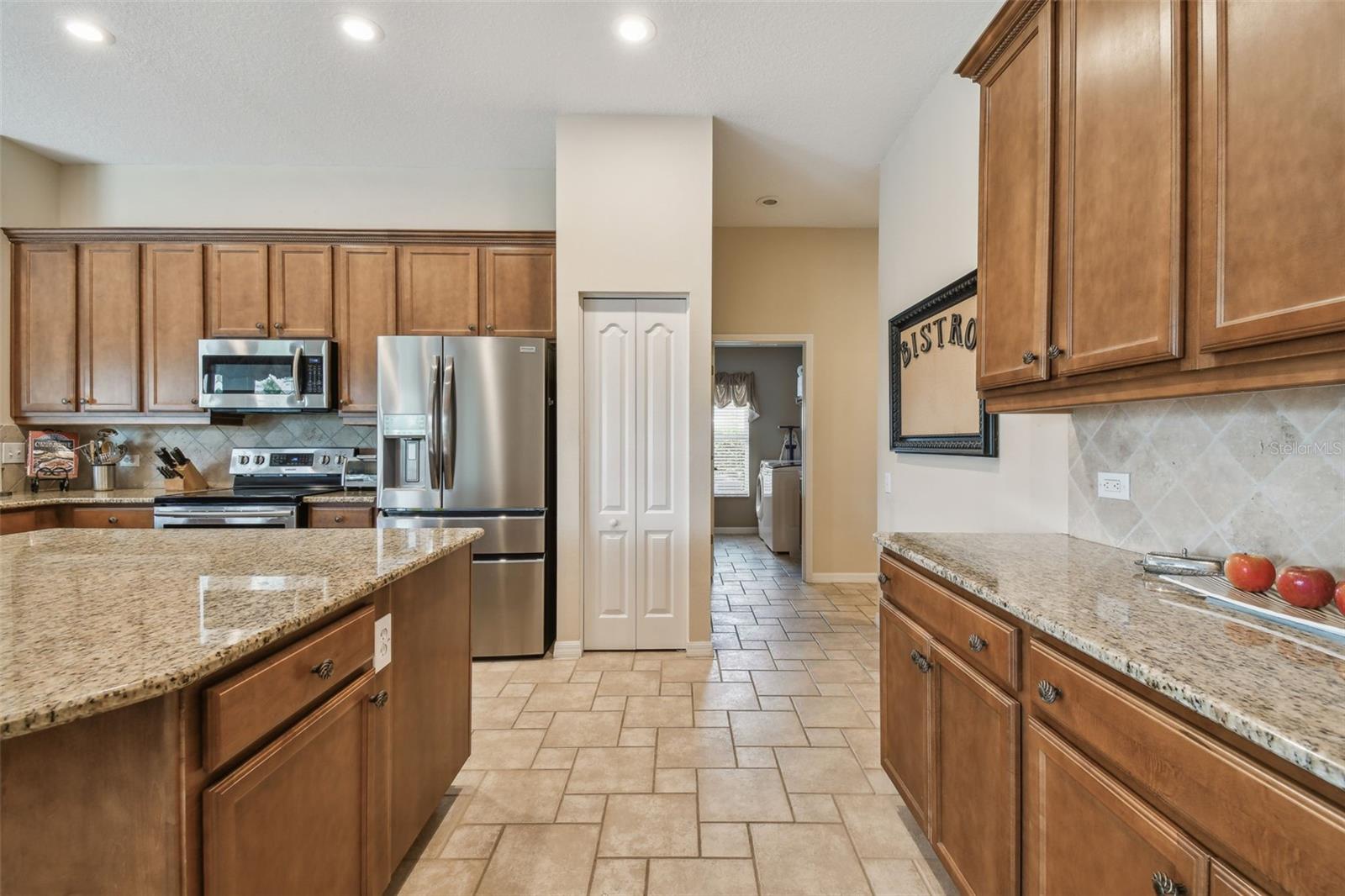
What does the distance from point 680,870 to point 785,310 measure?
161 inches

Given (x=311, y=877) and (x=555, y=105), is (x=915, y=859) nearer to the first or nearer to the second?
(x=311, y=877)

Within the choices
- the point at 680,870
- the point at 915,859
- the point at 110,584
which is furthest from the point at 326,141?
the point at 915,859

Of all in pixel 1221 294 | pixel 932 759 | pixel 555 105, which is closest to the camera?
pixel 1221 294

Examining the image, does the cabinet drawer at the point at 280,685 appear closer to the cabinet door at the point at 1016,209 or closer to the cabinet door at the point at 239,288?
the cabinet door at the point at 1016,209

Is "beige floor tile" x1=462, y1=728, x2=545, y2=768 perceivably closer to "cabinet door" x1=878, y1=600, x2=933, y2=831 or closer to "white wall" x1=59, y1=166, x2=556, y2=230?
"cabinet door" x1=878, y1=600, x2=933, y2=831

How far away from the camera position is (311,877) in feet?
3.50

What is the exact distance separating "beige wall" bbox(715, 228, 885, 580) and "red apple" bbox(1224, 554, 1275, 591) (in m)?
3.54

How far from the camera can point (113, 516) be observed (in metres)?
3.30

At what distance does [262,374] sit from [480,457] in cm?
167

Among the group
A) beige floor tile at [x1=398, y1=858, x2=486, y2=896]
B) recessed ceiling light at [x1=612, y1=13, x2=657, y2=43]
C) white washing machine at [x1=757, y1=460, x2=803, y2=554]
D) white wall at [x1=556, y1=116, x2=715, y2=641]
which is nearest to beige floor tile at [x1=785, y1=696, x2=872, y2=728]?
beige floor tile at [x1=398, y1=858, x2=486, y2=896]

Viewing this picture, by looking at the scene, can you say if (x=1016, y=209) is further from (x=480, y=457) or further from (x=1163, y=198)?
(x=480, y=457)

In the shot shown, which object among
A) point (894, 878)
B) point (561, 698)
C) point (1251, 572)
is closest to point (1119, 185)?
point (1251, 572)

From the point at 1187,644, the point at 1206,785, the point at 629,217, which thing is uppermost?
the point at 629,217

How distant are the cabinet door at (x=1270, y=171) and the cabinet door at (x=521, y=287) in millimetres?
3115
